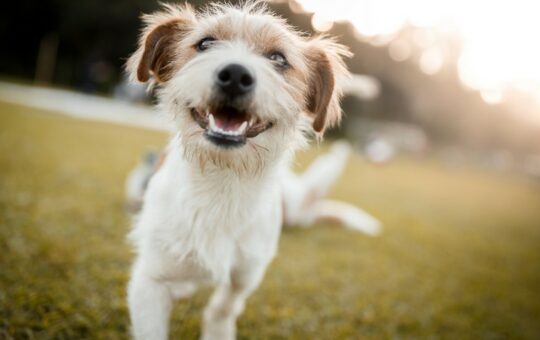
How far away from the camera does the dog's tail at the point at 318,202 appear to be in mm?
5965

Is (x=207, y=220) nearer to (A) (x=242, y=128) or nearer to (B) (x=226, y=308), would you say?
(A) (x=242, y=128)

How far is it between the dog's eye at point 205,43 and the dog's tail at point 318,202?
124 inches

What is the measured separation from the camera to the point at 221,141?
2.32 m

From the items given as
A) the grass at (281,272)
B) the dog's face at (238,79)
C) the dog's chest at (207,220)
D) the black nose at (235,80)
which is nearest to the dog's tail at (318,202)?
the grass at (281,272)

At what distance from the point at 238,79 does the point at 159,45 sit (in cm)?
99

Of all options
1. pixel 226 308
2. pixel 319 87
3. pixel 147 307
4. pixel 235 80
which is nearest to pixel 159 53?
pixel 235 80

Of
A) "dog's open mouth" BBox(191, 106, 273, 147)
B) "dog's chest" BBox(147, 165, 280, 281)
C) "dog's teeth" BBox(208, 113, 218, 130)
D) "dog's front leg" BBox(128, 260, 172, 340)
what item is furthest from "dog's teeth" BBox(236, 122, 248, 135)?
"dog's front leg" BBox(128, 260, 172, 340)

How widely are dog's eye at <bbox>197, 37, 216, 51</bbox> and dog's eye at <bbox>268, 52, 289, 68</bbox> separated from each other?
393mm

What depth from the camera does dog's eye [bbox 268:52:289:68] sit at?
2.73m

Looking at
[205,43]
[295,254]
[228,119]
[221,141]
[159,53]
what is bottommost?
[295,254]

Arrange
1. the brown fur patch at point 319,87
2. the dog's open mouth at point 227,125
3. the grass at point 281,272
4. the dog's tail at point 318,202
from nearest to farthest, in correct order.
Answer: the dog's open mouth at point 227,125 < the brown fur patch at point 319,87 < the grass at point 281,272 < the dog's tail at point 318,202

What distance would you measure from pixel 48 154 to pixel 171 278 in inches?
243

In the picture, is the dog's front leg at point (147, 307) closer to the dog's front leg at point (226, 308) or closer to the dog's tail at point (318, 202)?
the dog's front leg at point (226, 308)

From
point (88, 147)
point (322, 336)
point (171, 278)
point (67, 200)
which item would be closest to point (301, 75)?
point (171, 278)
